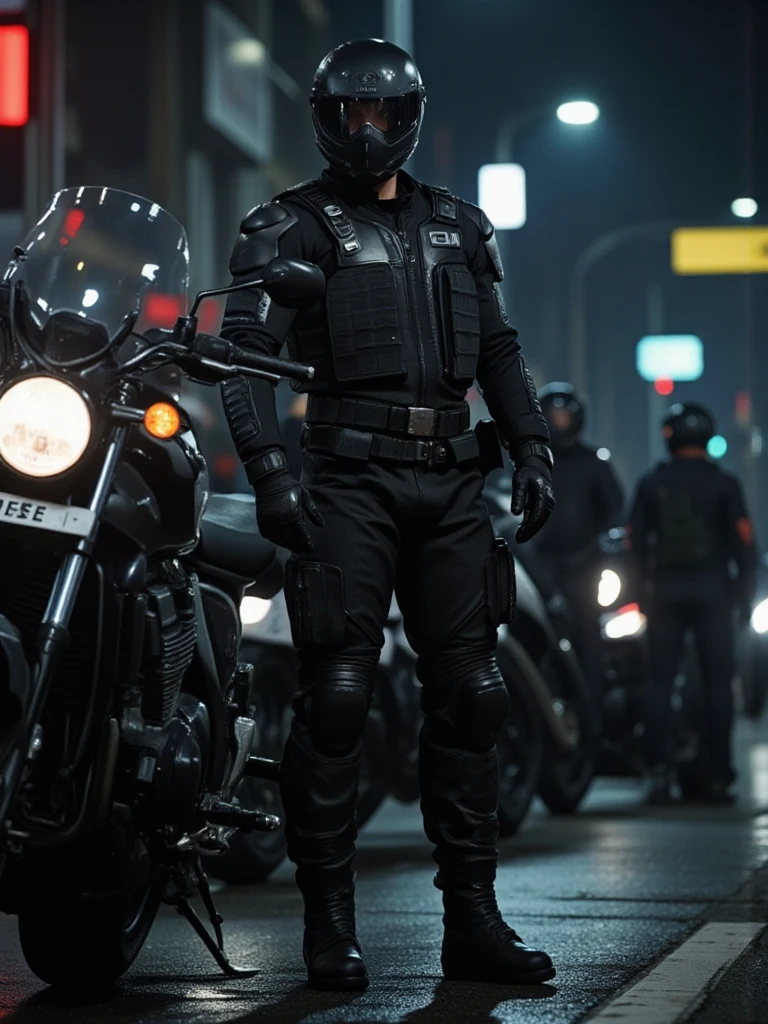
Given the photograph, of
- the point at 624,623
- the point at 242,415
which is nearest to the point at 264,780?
the point at 242,415

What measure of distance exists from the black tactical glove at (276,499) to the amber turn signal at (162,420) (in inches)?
15.8

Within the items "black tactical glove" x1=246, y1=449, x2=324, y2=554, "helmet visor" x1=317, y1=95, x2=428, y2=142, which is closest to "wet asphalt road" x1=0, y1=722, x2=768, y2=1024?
"black tactical glove" x1=246, y1=449, x2=324, y2=554

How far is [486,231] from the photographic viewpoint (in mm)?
5156

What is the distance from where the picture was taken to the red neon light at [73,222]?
470cm

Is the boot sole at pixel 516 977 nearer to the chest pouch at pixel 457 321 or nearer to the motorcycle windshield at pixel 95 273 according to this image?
the chest pouch at pixel 457 321

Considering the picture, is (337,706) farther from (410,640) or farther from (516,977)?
(516,977)

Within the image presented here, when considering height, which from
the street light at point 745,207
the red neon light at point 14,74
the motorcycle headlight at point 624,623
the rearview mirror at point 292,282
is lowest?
the motorcycle headlight at point 624,623

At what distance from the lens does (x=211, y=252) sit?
114 feet

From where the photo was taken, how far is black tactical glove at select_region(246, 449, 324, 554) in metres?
4.65

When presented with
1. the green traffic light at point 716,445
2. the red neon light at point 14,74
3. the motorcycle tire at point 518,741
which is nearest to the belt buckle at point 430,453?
the motorcycle tire at point 518,741

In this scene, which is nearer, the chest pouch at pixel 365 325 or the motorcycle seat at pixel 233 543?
the chest pouch at pixel 365 325

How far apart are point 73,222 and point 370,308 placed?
2.22ft

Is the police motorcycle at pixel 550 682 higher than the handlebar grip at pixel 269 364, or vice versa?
the handlebar grip at pixel 269 364

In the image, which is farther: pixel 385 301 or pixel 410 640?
pixel 410 640
